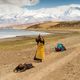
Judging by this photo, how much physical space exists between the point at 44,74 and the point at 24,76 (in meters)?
1.44

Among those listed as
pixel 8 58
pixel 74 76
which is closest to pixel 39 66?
pixel 74 76

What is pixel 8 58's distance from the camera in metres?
27.4

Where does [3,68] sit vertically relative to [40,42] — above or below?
below

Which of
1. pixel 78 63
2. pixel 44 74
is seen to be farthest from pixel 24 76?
pixel 78 63

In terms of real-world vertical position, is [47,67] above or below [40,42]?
below

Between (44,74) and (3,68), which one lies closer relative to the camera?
(44,74)

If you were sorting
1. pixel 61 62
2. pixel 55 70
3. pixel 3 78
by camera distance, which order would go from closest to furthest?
pixel 3 78 < pixel 55 70 < pixel 61 62

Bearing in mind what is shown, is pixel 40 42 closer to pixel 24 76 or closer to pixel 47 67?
pixel 47 67

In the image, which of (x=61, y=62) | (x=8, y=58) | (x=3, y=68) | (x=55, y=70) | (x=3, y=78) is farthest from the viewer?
(x=8, y=58)

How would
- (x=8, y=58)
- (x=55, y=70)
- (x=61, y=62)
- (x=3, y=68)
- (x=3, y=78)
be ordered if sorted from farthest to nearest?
(x=8, y=58), (x=61, y=62), (x=3, y=68), (x=55, y=70), (x=3, y=78)

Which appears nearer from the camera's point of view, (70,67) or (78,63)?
(70,67)

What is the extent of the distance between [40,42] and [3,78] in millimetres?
7563

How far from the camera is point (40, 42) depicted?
24.3 metres

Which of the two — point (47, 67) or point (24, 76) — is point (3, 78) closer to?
point (24, 76)
